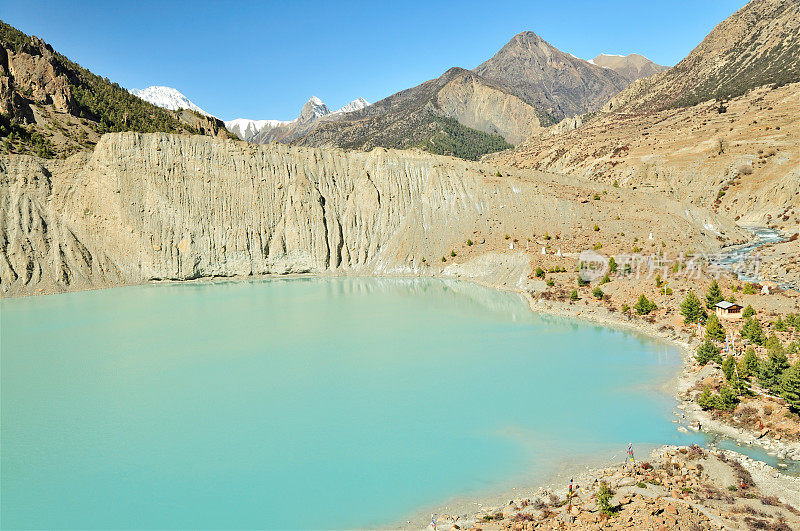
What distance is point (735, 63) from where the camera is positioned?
125 metres

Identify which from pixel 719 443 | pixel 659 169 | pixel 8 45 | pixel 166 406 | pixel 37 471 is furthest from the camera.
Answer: pixel 659 169

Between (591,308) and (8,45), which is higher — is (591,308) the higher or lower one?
the lower one

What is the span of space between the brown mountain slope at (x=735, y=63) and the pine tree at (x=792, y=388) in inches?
4085

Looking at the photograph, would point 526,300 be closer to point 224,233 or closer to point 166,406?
point 166,406

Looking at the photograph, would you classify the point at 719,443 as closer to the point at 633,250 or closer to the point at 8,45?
the point at 633,250

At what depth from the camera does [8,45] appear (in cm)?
7800

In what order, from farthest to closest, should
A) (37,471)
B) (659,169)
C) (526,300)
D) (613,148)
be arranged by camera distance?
1. (613,148)
2. (659,169)
3. (526,300)
4. (37,471)

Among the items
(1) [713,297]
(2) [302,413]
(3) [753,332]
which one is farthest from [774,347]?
(2) [302,413]

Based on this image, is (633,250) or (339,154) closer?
(633,250)

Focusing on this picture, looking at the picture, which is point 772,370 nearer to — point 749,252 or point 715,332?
point 715,332

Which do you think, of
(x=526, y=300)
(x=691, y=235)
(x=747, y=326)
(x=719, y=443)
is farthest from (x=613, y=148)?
(x=719, y=443)

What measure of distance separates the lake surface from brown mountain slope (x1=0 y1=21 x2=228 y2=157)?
38.4 meters

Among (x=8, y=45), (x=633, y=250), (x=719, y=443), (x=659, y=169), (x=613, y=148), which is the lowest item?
(x=719, y=443)

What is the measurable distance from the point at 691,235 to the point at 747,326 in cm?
2951
